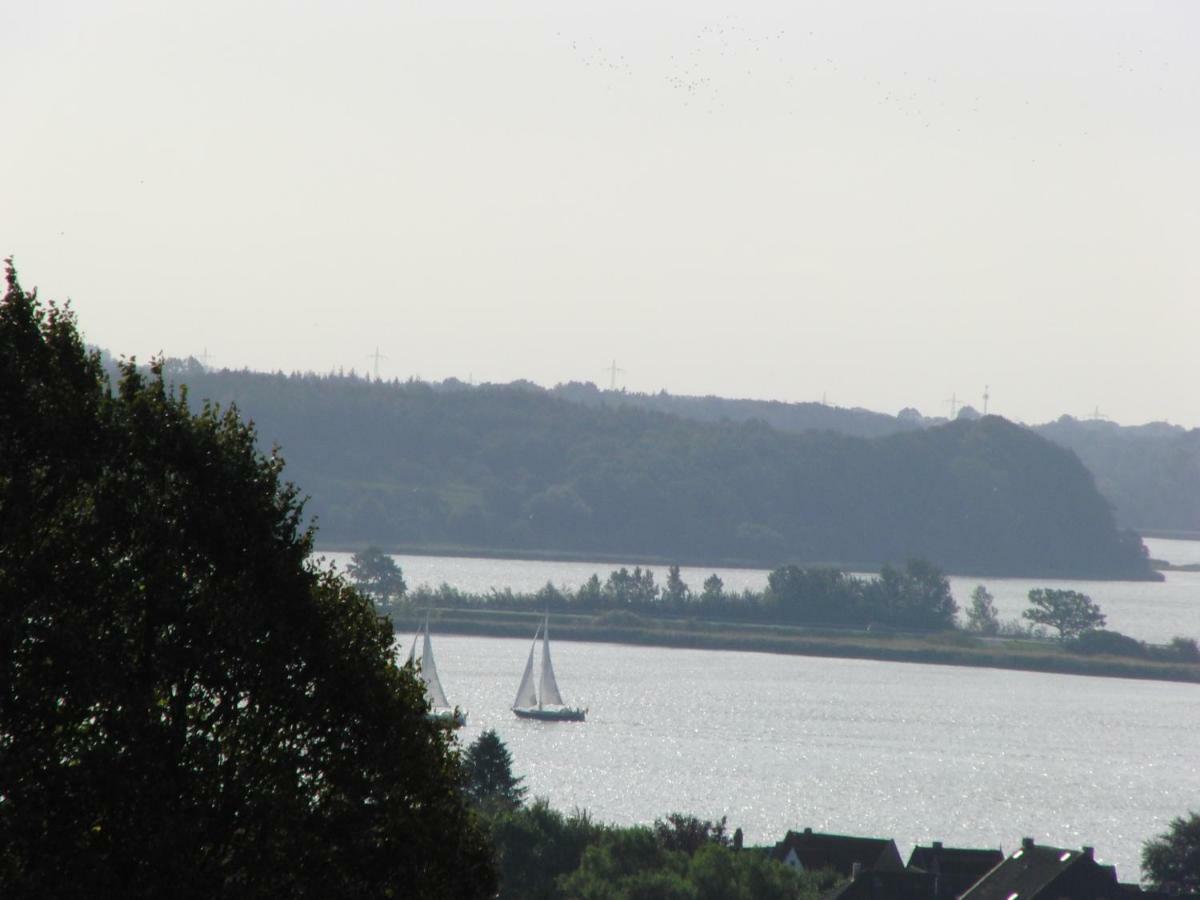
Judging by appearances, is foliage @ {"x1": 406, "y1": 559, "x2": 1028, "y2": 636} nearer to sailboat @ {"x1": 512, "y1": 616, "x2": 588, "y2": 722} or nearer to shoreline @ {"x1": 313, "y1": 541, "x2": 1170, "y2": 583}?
sailboat @ {"x1": 512, "y1": 616, "x2": 588, "y2": 722}

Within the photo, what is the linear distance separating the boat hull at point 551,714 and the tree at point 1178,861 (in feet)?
138

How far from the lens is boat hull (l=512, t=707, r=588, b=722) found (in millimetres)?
75188

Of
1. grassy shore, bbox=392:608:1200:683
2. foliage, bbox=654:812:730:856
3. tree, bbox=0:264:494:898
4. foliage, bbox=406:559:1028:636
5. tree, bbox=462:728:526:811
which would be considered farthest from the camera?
foliage, bbox=406:559:1028:636

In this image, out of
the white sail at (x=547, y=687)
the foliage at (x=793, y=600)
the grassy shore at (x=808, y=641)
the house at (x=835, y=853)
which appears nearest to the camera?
the house at (x=835, y=853)

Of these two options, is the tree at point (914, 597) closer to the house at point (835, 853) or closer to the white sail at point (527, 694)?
the white sail at point (527, 694)

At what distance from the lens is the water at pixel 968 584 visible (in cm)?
13675

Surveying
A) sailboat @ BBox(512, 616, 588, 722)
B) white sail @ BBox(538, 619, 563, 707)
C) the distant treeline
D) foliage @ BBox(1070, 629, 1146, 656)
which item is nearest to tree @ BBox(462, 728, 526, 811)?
sailboat @ BBox(512, 616, 588, 722)

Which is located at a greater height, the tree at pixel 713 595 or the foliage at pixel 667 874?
the tree at pixel 713 595

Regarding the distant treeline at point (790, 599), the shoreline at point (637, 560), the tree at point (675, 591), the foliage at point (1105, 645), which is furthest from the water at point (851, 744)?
the shoreline at point (637, 560)

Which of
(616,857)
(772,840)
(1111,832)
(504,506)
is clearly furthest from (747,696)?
(504,506)

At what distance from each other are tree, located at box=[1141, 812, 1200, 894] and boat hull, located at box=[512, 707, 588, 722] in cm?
4195

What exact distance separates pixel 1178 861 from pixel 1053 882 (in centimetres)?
467

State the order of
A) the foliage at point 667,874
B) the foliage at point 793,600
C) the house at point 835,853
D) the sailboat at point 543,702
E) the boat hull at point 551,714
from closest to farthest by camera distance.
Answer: the foliage at point 667,874 < the house at point 835,853 < the boat hull at point 551,714 < the sailboat at point 543,702 < the foliage at point 793,600

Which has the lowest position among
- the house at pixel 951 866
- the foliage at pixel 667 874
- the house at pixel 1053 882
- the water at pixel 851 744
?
the water at pixel 851 744
